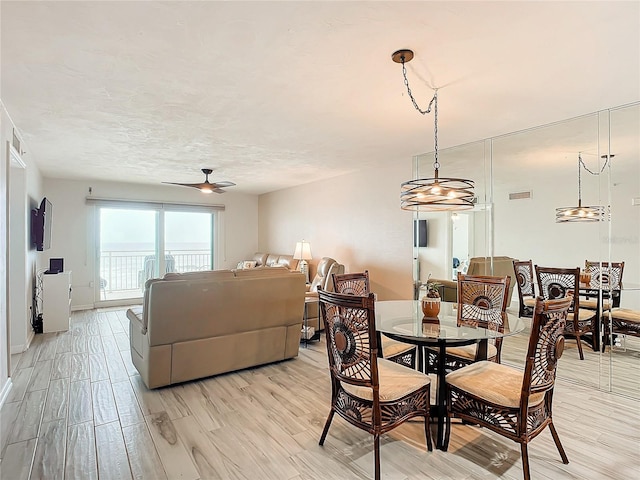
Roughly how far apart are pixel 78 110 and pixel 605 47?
3913 millimetres

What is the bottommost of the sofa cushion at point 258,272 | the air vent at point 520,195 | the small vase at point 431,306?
the small vase at point 431,306

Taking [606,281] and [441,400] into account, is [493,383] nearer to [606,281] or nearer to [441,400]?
[441,400]

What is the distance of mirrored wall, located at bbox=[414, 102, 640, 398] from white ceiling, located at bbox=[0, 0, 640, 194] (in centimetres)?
27

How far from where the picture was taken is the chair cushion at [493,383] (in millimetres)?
1949

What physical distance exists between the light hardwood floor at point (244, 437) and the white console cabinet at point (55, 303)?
1675 mm

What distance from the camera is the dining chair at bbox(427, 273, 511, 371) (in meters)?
2.67

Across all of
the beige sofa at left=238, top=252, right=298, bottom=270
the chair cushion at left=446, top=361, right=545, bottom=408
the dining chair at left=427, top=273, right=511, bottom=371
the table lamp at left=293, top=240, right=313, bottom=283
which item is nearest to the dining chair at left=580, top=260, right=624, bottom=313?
the dining chair at left=427, top=273, right=511, bottom=371

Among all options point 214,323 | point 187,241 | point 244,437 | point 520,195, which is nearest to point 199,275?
point 214,323

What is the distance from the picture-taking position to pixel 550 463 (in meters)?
2.10

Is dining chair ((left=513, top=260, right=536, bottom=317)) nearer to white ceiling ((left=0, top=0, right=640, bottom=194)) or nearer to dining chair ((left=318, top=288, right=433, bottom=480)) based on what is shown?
white ceiling ((left=0, top=0, right=640, bottom=194))

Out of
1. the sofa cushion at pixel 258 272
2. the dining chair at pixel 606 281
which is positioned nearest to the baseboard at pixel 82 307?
the sofa cushion at pixel 258 272

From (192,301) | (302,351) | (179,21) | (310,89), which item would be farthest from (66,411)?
(310,89)

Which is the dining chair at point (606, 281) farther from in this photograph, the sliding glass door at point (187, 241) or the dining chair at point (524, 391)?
the sliding glass door at point (187, 241)

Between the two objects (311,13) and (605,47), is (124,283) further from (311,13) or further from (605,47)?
(605,47)
